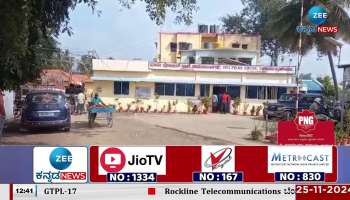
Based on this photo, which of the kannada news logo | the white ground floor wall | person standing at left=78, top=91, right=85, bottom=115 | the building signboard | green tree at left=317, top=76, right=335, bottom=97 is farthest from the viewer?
green tree at left=317, top=76, right=335, bottom=97

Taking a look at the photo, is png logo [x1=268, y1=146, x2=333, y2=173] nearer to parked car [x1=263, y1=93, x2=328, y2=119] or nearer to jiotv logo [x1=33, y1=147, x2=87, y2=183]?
jiotv logo [x1=33, y1=147, x2=87, y2=183]

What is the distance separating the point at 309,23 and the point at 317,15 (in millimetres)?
3710

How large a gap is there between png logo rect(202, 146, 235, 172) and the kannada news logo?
1045 inches

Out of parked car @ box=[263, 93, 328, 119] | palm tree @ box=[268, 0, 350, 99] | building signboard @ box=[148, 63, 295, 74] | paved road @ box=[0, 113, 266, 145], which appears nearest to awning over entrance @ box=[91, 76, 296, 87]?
building signboard @ box=[148, 63, 295, 74]

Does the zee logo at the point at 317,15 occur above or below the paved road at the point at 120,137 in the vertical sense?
above

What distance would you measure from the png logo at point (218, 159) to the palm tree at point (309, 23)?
3054cm

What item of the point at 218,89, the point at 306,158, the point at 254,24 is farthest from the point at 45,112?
the point at 254,24

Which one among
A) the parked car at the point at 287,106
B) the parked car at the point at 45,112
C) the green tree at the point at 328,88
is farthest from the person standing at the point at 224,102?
the parked car at the point at 45,112

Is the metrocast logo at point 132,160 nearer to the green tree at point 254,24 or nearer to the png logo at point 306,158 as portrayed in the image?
the png logo at point 306,158

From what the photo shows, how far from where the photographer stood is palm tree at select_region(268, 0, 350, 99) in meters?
36.8

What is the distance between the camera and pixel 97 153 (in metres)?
6.04

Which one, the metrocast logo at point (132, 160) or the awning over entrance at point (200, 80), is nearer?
the metrocast logo at point (132, 160)

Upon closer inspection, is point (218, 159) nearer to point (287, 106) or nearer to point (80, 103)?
point (287, 106)

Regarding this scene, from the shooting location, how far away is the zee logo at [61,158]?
603 cm
